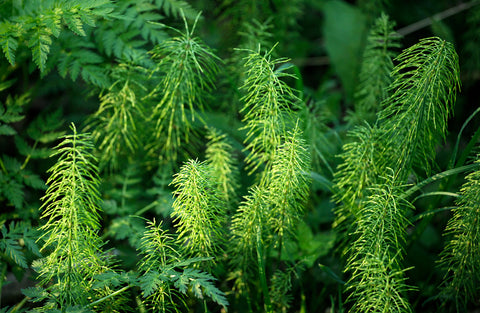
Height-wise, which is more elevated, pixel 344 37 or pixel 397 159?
pixel 344 37

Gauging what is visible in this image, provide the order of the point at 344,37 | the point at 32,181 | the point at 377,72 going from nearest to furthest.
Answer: the point at 32,181 < the point at 377,72 < the point at 344,37

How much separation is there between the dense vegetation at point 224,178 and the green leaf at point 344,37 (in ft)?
Answer: 1.17

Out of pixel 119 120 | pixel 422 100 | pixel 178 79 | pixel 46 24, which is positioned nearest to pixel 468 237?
pixel 422 100

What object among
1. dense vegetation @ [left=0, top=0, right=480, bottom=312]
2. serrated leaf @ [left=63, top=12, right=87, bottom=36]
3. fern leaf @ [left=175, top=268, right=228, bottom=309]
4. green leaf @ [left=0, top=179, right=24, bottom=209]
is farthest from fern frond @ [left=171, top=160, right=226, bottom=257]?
green leaf @ [left=0, top=179, right=24, bottom=209]

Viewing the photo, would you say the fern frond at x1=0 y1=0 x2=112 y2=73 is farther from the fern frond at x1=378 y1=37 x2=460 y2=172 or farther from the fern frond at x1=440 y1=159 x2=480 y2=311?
the fern frond at x1=440 y1=159 x2=480 y2=311

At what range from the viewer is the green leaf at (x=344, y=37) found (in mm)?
3105

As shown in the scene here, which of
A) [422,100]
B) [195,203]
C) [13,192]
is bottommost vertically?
[13,192]

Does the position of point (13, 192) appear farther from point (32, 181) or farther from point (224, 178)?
point (224, 178)

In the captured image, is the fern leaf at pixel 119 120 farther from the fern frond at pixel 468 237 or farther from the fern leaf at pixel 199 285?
the fern frond at pixel 468 237

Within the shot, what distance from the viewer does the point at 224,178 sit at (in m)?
1.79

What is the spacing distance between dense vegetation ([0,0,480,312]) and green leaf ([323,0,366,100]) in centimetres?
36

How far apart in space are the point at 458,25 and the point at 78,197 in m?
3.13

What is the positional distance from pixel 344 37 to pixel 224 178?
1.96m

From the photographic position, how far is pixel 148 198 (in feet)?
7.47
